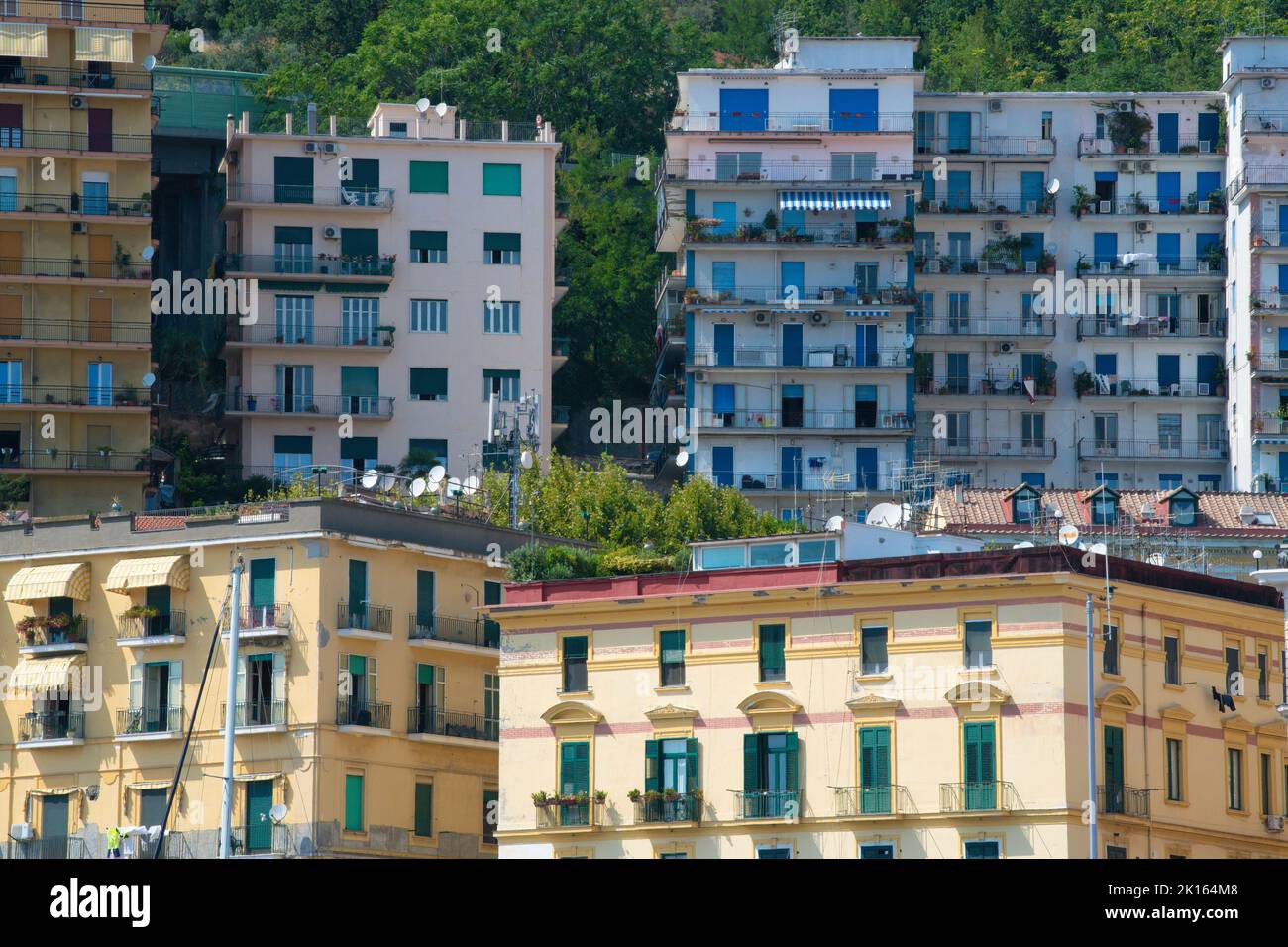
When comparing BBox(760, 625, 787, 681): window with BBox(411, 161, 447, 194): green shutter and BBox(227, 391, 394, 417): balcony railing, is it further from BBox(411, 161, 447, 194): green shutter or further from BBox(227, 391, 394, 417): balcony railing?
BBox(411, 161, 447, 194): green shutter

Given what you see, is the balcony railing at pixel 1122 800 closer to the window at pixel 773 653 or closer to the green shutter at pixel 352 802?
the window at pixel 773 653

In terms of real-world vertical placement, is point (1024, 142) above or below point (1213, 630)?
above

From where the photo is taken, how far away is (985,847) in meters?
54.7

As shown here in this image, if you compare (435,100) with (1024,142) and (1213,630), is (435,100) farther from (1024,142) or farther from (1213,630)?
(1213,630)

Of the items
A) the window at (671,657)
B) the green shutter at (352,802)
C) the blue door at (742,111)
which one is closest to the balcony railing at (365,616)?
the green shutter at (352,802)

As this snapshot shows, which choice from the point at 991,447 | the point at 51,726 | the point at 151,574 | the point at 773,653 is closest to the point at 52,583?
the point at 151,574

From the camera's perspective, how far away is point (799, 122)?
358 feet

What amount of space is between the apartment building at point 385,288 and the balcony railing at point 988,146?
17910 millimetres

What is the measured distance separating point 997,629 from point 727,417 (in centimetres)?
5143

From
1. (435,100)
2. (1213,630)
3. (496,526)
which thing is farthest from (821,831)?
(435,100)

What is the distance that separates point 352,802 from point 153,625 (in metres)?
7.88

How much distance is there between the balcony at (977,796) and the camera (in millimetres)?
54625

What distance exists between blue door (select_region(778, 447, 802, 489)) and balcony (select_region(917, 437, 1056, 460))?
592 cm
